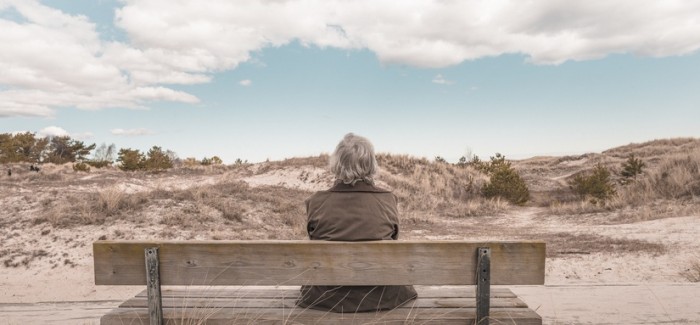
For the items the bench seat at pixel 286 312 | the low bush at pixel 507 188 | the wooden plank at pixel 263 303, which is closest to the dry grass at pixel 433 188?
the low bush at pixel 507 188

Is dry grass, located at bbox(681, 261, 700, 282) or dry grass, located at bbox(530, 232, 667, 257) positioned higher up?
dry grass, located at bbox(681, 261, 700, 282)

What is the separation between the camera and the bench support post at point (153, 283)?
2781 mm

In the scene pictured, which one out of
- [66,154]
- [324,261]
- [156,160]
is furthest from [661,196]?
[66,154]

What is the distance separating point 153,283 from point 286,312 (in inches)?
33.2

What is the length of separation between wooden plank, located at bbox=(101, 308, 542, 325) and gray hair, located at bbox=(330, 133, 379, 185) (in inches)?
34.1

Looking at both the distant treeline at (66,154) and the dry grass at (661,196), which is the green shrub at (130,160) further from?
the dry grass at (661,196)

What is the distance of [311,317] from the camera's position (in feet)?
9.95

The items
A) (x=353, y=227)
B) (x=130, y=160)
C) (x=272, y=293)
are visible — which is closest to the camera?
(x=353, y=227)

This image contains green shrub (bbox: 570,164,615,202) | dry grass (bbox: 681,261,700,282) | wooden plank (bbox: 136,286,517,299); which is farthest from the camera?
green shrub (bbox: 570,164,615,202)

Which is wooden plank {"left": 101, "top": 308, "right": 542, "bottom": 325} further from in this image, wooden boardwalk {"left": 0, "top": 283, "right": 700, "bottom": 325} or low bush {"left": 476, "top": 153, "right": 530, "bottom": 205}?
low bush {"left": 476, "top": 153, "right": 530, "bottom": 205}

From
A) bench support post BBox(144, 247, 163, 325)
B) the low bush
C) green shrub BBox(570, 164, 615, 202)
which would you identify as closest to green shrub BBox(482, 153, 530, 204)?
the low bush

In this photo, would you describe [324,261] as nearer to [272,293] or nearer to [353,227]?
[353,227]

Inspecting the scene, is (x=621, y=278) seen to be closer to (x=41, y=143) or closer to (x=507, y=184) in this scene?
(x=507, y=184)

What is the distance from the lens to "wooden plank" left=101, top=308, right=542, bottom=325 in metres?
2.99
